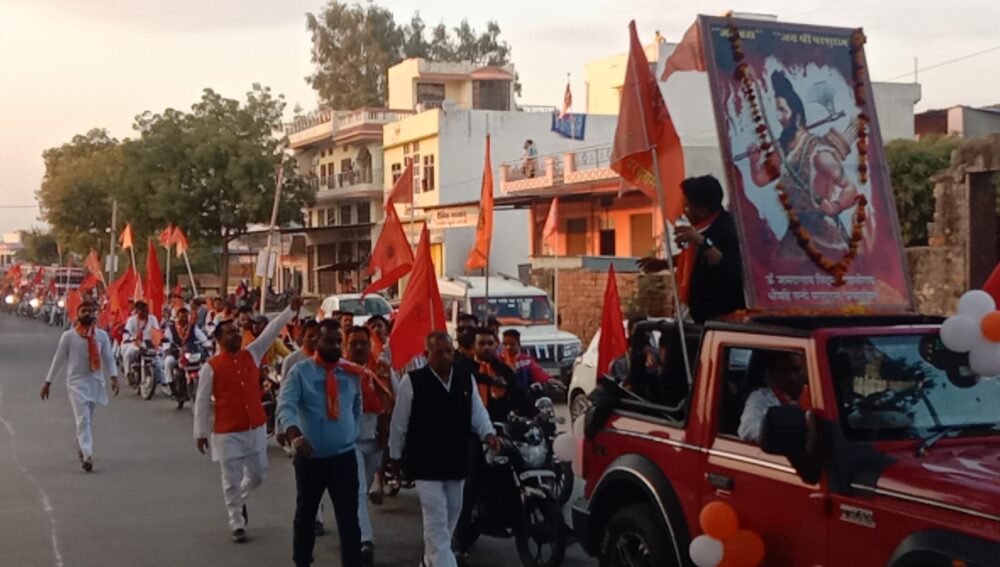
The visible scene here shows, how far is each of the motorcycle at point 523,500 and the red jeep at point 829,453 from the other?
5.58ft

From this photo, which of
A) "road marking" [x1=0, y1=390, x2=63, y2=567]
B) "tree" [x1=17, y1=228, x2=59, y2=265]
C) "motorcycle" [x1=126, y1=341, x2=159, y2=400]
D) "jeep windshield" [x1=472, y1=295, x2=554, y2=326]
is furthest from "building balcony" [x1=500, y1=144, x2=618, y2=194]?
"tree" [x1=17, y1=228, x2=59, y2=265]

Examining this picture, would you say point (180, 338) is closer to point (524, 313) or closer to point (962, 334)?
point (524, 313)

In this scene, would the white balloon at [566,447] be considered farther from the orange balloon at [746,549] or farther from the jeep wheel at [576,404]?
the jeep wheel at [576,404]

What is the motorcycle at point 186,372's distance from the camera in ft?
69.9

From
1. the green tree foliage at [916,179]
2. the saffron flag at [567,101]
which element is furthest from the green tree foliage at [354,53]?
the green tree foliage at [916,179]

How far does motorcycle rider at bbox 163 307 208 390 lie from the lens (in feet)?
70.5

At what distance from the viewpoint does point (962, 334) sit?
17.9 ft

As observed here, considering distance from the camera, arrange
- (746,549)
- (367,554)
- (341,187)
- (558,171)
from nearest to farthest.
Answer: (746,549) < (367,554) < (558,171) < (341,187)

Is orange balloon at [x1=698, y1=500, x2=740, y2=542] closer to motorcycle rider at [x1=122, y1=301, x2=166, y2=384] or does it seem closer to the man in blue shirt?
the man in blue shirt

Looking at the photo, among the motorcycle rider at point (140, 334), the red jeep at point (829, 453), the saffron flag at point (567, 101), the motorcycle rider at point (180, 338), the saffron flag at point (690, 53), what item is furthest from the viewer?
the saffron flag at point (567, 101)

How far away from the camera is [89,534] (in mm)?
10586

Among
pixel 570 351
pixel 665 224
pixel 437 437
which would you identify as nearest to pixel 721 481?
pixel 665 224

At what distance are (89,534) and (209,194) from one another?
44954mm

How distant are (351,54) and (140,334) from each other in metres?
44.4
